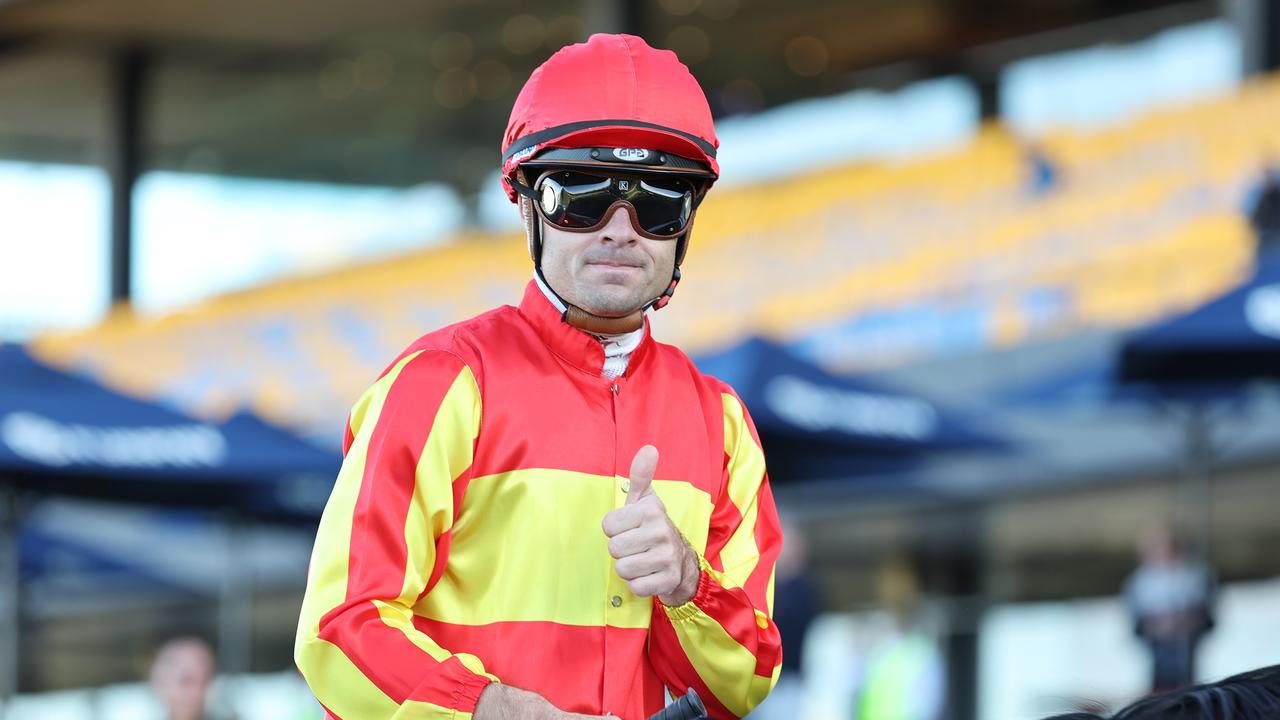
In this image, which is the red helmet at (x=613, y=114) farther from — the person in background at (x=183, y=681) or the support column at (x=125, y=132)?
the support column at (x=125, y=132)

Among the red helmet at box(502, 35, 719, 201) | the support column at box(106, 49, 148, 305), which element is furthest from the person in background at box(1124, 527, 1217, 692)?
the support column at box(106, 49, 148, 305)

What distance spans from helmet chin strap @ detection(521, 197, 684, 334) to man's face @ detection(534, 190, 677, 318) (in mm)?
14

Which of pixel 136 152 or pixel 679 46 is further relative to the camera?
pixel 136 152

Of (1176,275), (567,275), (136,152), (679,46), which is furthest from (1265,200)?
(136,152)

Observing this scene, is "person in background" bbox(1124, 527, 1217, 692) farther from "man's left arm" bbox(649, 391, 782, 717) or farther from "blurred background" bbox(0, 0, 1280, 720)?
"man's left arm" bbox(649, 391, 782, 717)

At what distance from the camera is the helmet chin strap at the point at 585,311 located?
1840mm

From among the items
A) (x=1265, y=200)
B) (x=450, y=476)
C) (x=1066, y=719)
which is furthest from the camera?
(x=1265, y=200)

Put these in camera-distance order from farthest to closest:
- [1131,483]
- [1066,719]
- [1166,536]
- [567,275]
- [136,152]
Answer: [136,152] < [1131,483] < [1166,536] < [567,275] < [1066,719]

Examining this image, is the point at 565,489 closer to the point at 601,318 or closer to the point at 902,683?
the point at 601,318

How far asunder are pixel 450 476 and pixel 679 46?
18185 millimetres

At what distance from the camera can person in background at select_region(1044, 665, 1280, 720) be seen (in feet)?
5.26

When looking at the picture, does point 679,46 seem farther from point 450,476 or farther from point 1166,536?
point 450,476

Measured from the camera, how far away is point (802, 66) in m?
20.1

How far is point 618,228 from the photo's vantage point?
1.80m
